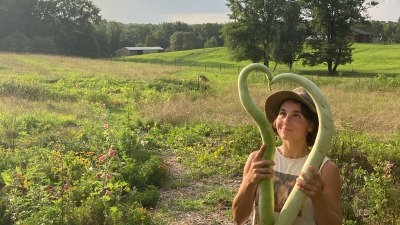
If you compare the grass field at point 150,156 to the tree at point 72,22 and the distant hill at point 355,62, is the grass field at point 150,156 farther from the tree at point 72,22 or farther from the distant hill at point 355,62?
the tree at point 72,22

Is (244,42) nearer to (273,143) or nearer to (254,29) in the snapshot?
(254,29)

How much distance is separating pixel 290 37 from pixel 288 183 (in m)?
39.9

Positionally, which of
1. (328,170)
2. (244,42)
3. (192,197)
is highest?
(244,42)

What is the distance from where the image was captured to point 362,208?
17.6ft

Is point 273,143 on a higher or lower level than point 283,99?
lower

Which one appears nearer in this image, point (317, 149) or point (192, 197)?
point (317, 149)

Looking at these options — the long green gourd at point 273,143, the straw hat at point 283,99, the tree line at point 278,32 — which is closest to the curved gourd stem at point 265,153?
the long green gourd at point 273,143

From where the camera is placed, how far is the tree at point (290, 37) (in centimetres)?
3938

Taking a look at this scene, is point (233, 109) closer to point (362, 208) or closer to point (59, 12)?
point (362, 208)

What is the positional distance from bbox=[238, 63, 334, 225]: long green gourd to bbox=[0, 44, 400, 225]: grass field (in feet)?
8.20

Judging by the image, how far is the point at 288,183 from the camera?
2.14 metres

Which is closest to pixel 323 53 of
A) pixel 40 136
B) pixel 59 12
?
pixel 40 136

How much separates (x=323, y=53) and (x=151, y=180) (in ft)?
111

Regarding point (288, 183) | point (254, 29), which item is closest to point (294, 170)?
point (288, 183)
